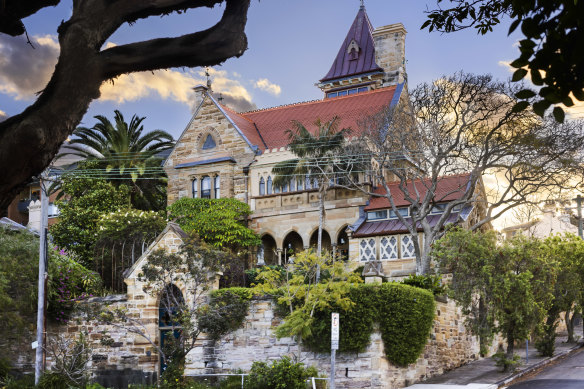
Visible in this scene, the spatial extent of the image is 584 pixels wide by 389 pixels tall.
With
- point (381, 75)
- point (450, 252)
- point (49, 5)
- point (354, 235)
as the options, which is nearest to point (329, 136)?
point (354, 235)

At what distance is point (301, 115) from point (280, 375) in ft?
99.3

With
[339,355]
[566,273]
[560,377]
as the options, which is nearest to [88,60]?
[339,355]

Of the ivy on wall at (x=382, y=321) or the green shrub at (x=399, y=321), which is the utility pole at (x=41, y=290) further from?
the green shrub at (x=399, y=321)

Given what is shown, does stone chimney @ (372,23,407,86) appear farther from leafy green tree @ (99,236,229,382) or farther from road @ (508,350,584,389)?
leafy green tree @ (99,236,229,382)

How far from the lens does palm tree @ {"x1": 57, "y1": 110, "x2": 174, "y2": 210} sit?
Result: 4947 centimetres

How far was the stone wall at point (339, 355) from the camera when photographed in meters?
24.9

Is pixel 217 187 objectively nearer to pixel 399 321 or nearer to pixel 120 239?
pixel 120 239

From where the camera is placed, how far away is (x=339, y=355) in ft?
83.3

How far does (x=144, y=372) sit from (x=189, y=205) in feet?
55.7

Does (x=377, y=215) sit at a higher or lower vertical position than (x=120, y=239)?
higher

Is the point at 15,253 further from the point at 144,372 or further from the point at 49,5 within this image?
the point at 49,5

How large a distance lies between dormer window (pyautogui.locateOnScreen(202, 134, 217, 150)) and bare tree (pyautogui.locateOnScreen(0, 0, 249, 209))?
44.0 meters

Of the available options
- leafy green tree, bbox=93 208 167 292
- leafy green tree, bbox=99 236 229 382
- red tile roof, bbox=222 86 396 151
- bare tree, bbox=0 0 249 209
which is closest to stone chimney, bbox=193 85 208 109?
red tile roof, bbox=222 86 396 151

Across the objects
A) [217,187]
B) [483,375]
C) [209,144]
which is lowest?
→ [483,375]
